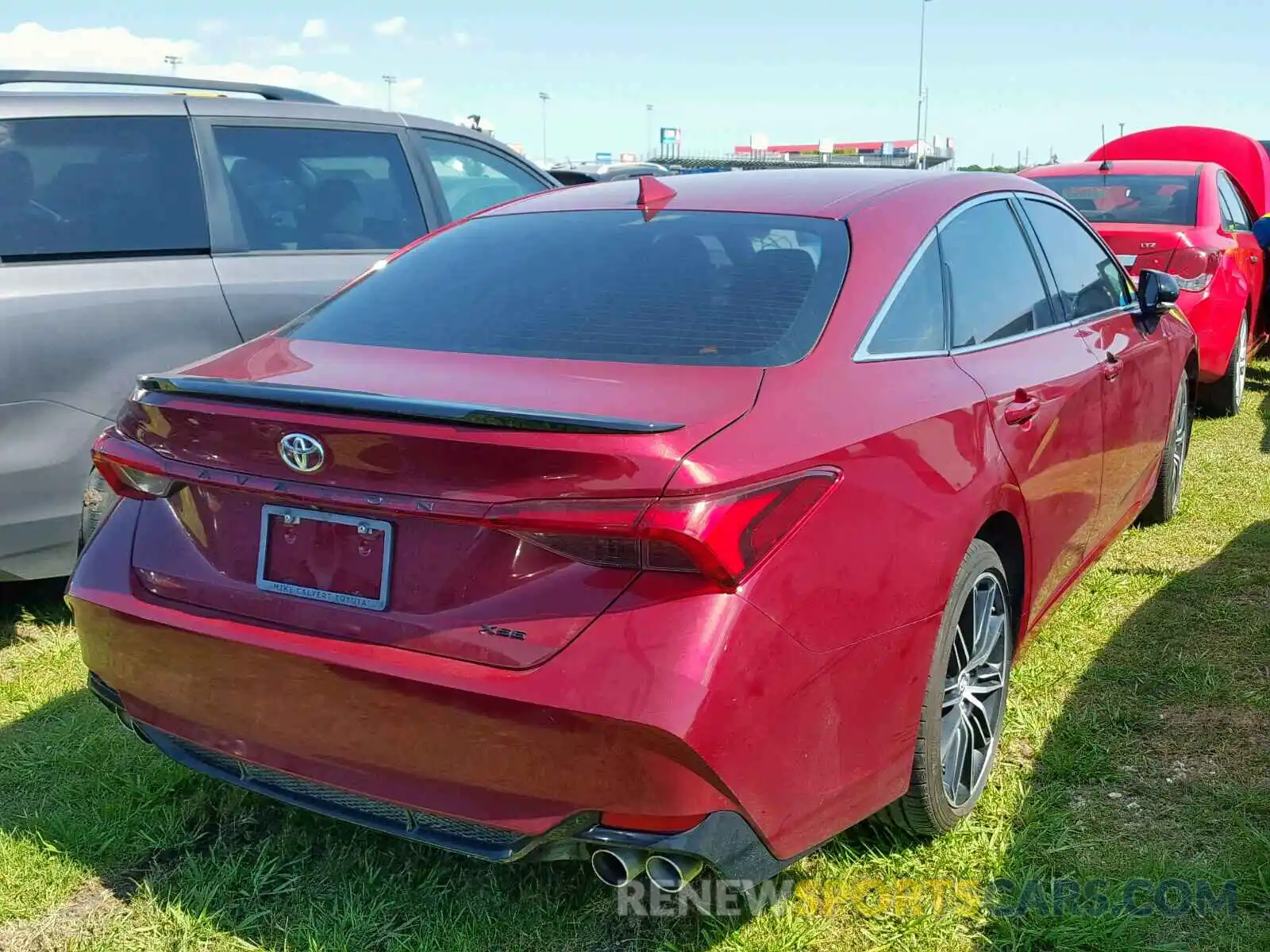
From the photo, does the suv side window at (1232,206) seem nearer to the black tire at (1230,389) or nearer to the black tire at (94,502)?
the black tire at (1230,389)

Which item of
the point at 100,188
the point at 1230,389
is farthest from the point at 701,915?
the point at 1230,389

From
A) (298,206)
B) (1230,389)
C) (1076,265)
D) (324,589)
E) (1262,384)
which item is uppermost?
(298,206)

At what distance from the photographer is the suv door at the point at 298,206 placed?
14.6 feet

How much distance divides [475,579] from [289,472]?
0.42 m

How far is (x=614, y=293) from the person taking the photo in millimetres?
2574

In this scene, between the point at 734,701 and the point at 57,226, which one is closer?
the point at 734,701

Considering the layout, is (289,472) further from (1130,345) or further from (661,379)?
(1130,345)

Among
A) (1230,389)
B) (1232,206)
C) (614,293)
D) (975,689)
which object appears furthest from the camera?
(1232,206)

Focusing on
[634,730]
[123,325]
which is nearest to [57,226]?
[123,325]

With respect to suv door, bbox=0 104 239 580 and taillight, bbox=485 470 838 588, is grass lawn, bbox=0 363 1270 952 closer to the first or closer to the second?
suv door, bbox=0 104 239 580

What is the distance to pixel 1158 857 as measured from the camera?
8.61ft

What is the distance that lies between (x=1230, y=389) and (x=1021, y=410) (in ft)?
16.4

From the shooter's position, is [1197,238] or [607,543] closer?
[607,543]

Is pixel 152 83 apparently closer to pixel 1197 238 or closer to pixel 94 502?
pixel 94 502
